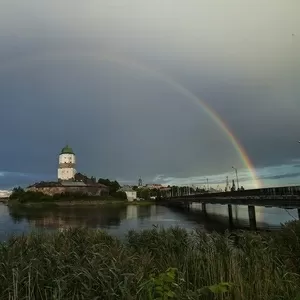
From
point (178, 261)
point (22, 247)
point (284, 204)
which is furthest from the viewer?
point (284, 204)

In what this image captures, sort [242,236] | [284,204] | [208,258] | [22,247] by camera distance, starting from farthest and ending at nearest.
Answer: [284,204], [242,236], [22,247], [208,258]

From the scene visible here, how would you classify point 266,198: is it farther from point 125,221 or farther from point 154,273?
point 154,273

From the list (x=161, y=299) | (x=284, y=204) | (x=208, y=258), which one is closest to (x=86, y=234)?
(x=208, y=258)

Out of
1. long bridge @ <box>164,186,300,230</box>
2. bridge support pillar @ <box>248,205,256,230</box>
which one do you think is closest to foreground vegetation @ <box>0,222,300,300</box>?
long bridge @ <box>164,186,300,230</box>

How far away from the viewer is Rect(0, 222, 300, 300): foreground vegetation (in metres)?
8.96

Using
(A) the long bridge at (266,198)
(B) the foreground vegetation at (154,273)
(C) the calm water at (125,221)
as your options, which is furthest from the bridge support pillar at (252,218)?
(B) the foreground vegetation at (154,273)

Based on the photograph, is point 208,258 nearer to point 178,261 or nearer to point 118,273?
point 178,261

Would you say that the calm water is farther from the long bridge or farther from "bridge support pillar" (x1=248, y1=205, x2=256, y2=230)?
the long bridge

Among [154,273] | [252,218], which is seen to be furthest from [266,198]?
[154,273]

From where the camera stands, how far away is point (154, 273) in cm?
1168

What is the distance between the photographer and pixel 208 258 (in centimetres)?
1274

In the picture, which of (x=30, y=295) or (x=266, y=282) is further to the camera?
(x=266, y=282)

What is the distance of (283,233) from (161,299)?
14785 mm

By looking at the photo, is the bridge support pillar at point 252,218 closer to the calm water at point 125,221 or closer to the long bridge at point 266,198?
the long bridge at point 266,198
